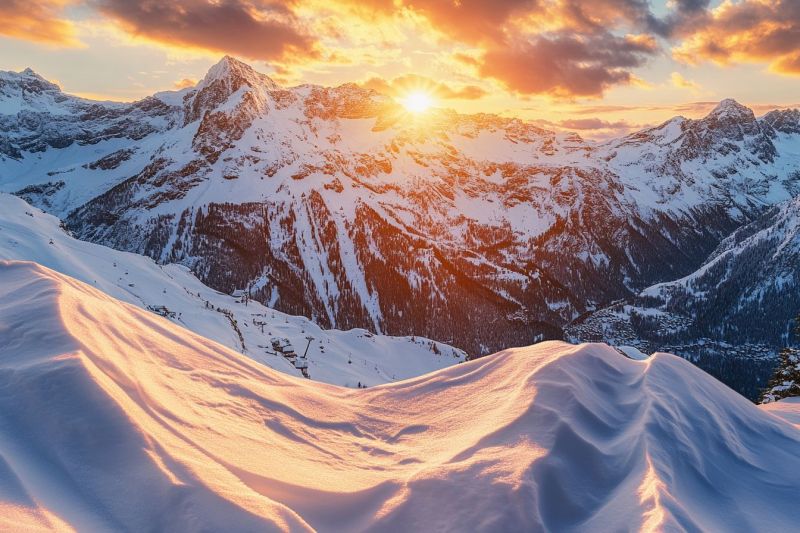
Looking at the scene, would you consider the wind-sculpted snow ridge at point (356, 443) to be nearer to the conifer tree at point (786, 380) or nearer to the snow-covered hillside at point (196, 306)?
the conifer tree at point (786, 380)

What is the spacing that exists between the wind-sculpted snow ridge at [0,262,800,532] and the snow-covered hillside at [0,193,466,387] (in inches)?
959

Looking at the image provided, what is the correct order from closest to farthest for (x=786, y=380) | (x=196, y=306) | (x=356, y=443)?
1. (x=356, y=443)
2. (x=786, y=380)
3. (x=196, y=306)

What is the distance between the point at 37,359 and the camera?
8.36 m

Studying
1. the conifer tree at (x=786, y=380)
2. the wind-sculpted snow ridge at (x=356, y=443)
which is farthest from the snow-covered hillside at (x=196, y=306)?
the conifer tree at (x=786, y=380)

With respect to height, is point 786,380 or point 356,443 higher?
point 356,443

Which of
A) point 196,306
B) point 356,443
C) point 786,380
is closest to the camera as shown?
point 356,443

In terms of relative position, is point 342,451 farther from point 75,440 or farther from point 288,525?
point 75,440

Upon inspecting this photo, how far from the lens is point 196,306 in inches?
1770

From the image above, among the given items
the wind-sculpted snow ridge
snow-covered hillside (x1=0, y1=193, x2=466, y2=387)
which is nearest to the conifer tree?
the wind-sculpted snow ridge

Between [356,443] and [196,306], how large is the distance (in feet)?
125

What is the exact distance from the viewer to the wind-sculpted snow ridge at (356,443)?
677 cm

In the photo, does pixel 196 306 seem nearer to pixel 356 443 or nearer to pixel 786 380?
pixel 356 443

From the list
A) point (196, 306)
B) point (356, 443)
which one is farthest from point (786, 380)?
point (196, 306)

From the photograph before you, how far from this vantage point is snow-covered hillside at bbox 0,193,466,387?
35.0 metres
